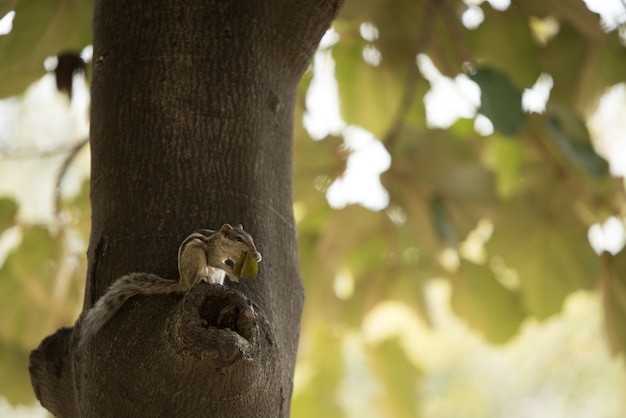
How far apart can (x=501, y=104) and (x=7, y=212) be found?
94 cm

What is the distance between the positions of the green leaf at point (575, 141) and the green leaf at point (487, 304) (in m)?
0.43

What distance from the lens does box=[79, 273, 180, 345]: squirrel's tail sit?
2.37ft

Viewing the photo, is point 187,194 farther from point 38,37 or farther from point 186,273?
point 38,37

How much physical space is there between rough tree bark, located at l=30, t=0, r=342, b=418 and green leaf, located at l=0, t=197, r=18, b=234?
2.58ft

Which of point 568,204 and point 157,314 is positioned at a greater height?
point 568,204

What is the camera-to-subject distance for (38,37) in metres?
1.23

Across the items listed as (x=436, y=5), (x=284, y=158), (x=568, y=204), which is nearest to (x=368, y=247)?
(x=568, y=204)

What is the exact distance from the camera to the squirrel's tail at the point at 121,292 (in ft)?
2.37

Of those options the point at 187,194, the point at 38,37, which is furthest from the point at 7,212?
the point at 187,194

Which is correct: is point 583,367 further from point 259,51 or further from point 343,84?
point 259,51

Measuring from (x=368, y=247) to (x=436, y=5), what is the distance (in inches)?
21.9

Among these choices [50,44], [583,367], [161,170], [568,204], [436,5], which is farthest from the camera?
[583,367]

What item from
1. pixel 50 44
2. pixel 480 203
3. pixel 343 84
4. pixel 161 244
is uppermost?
pixel 343 84

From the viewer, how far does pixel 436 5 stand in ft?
5.15
